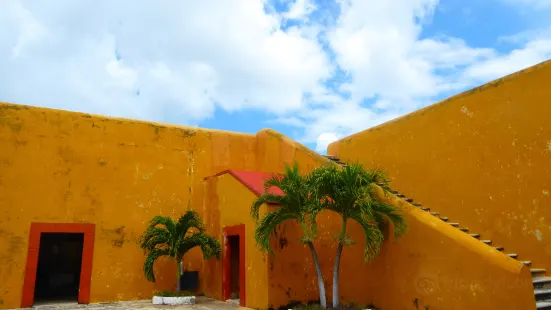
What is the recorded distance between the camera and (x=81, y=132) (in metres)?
9.96

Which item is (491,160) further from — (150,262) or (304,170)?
(150,262)

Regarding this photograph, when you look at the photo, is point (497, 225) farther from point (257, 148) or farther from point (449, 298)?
point (257, 148)

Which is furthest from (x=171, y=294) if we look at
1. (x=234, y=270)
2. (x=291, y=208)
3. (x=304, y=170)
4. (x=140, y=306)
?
(x=304, y=170)

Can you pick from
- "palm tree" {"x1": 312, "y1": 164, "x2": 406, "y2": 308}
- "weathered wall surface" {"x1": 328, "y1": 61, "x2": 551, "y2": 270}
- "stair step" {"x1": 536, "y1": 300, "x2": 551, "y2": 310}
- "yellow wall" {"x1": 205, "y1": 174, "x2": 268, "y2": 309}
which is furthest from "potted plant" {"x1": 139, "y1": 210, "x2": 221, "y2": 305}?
"stair step" {"x1": 536, "y1": 300, "x2": 551, "y2": 310}

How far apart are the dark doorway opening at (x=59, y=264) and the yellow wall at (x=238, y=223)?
221 inches

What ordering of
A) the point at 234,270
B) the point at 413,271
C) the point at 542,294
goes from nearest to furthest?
the point at 542,294
the point at 413,271
the point at 234,270

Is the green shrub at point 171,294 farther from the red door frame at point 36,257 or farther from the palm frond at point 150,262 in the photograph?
the red door frame at point 36,257

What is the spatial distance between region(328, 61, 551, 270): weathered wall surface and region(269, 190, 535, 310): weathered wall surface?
1.72m

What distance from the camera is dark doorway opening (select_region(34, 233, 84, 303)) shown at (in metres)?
13.5

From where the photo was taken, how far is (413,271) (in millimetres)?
7312

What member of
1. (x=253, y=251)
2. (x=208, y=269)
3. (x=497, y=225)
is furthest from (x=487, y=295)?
(x=208, y=269)

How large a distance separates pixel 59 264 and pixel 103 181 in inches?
243

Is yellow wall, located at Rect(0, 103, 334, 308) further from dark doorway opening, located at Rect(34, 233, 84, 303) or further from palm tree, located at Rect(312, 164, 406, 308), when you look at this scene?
dark doorway opening, located at Rect(34, 233, 84, 303)

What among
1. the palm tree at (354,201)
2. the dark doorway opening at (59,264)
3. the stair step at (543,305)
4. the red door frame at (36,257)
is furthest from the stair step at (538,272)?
the dark doorway opening at (59,264)
